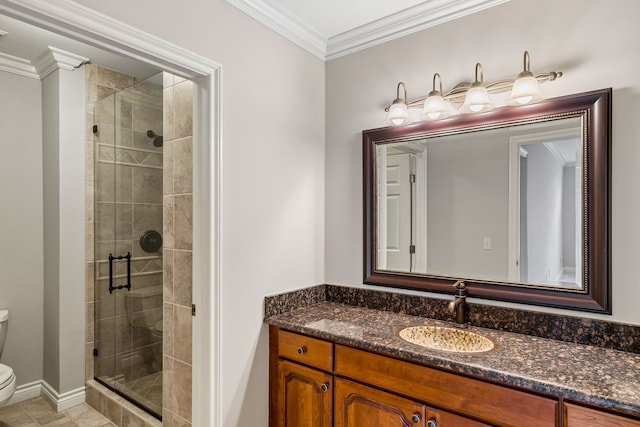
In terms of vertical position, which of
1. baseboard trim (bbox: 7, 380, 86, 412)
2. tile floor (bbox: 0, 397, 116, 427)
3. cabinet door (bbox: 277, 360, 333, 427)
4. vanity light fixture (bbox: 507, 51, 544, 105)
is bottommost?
tile floor (bbox: 0, 397, 116, 427)

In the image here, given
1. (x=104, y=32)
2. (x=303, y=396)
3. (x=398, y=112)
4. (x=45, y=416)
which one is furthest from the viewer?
(x=45, y=416)

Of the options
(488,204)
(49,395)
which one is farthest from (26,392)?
(488,204)

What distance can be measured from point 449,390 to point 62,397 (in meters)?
2.72

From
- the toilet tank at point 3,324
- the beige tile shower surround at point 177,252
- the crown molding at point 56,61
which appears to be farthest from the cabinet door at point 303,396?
the crown molding at point 56,61

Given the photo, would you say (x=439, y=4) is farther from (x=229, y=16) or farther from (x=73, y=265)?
(x=73, y=265)

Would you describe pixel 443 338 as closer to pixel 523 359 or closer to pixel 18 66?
pixel 523 359

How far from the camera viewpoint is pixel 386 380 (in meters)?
1.49

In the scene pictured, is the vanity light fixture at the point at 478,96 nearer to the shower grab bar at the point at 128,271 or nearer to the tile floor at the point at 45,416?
the shower grab bar at the point at 128,271

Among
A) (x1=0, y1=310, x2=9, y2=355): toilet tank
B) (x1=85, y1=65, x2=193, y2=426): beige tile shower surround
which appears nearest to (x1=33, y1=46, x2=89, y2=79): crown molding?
(x1=85, y1=65, x2=193, y2=426): beige tile shower surround

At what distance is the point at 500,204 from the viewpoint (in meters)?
1.75

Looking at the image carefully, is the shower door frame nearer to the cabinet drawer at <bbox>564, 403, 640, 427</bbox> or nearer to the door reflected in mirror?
the door reflected in mirror

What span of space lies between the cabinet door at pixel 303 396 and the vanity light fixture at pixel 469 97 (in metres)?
1.37

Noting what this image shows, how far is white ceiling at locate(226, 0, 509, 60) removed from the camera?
1823 millimetres

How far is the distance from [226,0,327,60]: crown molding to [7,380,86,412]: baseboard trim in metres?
2.85
